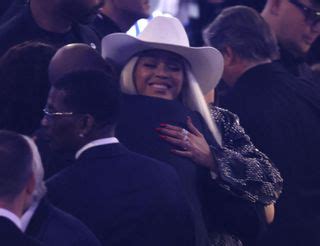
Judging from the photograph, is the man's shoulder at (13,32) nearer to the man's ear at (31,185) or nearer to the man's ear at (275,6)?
the man's ear at (31,185)

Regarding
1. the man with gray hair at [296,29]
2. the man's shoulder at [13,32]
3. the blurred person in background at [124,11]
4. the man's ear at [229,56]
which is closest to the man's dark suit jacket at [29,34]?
the man's shoulder at [13,32]

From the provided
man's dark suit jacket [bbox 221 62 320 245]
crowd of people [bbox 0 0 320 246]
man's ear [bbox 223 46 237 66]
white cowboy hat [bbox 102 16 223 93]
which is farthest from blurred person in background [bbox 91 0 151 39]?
white cowboy hat [bbox 102 16 223 93]

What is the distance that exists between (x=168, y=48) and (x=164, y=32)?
0.47 ft

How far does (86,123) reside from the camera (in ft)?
13.5

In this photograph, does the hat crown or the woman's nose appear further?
the hat crown

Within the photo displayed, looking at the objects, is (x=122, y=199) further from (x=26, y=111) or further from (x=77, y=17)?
(x=77, y=17)

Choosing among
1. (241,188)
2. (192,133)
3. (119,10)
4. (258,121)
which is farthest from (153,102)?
(119,10)

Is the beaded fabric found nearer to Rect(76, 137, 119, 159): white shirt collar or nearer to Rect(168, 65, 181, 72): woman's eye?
Rect(168, 65, 181, 72): woman's eye

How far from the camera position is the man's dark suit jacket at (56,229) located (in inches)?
142

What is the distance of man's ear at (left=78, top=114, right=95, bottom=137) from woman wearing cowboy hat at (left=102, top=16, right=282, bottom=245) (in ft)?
1.60

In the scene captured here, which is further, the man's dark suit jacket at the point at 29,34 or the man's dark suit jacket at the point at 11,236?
the man's dark suit jacket at the point at 29,34

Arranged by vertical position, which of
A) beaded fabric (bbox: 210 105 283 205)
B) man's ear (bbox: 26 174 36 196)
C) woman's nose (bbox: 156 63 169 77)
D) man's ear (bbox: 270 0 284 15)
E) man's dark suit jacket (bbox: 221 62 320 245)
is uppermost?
man's ear (bbox: 26 174 36 196)

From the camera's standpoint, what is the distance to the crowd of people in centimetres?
400

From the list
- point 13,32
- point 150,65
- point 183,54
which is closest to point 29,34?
point 13,32
